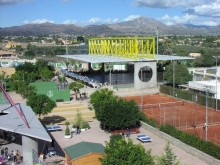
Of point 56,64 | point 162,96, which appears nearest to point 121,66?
point 56,64

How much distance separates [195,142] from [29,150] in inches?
423

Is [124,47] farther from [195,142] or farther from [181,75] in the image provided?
[195,142]

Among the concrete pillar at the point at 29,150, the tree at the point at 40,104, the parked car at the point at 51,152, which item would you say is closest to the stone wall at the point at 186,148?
the parked car at the point at 51,152

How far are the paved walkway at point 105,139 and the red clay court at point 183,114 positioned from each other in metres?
3.47

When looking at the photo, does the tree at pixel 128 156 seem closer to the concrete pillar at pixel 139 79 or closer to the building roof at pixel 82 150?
the building roof at pixel 82 150

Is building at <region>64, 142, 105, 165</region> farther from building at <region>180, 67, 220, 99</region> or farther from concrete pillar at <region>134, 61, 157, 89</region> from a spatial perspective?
concrete pillar at <region>134, 61, 157, 89</region>

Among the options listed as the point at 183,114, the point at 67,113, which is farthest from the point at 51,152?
the point at 183,114

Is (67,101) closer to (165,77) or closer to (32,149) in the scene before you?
(165,77)

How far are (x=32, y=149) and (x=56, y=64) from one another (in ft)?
195

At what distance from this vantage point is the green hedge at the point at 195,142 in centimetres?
2348

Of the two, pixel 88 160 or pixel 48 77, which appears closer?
pixel 88 160

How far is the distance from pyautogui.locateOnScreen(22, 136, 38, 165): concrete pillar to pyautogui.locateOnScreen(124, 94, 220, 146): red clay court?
43.1ft

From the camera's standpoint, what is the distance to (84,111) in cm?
4069

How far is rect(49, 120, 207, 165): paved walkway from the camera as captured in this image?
2473 cm
